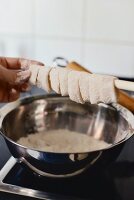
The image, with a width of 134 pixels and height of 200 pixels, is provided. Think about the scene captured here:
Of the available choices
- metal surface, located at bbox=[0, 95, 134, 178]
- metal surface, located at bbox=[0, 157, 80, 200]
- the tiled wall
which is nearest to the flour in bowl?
metal surface, located at bbox=[0, 95, 134, 178]

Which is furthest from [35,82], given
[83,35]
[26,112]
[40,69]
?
[83,35]

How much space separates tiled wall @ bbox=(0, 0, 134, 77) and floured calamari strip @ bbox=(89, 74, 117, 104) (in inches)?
16.4

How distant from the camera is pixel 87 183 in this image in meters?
0.48

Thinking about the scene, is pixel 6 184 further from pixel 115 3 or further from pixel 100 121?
pixel 115 3

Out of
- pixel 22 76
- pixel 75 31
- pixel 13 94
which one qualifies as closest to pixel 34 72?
pixel 22 76

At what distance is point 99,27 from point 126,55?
4.2 inches

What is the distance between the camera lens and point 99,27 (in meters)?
0.85

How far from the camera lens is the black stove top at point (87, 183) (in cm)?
46

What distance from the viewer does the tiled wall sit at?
83 cm

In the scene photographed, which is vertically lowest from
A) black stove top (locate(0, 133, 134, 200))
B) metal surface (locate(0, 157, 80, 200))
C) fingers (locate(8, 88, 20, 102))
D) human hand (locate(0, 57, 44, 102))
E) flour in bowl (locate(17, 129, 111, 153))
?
flour in bowl (locate(17, 129, 111, 153))

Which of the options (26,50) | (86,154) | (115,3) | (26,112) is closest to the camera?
(86,154)

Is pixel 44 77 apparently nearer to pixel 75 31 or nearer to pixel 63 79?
pixel 63 79

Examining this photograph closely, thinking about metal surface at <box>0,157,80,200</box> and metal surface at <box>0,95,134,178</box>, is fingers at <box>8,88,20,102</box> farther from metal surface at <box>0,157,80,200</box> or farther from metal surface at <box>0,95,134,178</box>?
metal surface at <box>0,157,80,200</box>

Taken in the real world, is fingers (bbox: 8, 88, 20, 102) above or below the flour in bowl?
above
